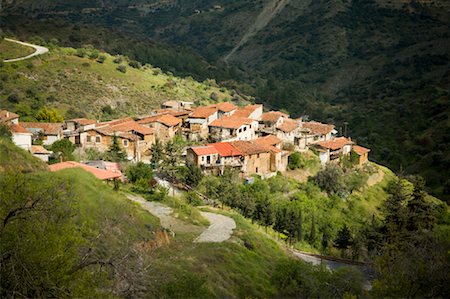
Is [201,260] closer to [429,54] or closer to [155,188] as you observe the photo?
[155,188]

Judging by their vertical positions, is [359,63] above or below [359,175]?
above

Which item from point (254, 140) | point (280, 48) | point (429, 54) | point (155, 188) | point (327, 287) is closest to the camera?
point (327, 287)

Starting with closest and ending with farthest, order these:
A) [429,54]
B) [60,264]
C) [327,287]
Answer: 1. [60,264]
2. [327,287]
3. [429,54]

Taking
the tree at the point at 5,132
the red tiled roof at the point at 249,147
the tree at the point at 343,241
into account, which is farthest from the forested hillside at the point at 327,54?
the tree at the point at 5,132

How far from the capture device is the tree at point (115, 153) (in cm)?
3403

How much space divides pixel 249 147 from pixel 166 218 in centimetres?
1556

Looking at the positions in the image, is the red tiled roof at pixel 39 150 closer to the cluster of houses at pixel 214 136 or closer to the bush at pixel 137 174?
the cluster of houses at pixel 214 136

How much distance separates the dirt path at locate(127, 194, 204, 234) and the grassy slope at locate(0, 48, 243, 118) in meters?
24.3

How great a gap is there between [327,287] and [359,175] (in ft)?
84.9

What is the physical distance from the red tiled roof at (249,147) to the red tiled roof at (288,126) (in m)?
5.30

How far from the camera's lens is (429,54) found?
347 feet

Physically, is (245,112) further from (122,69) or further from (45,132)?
(122,69)

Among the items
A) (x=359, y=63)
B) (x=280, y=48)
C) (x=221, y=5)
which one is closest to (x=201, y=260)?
(x=359, y=63)

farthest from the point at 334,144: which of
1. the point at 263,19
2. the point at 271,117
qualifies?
the point at 263,19
